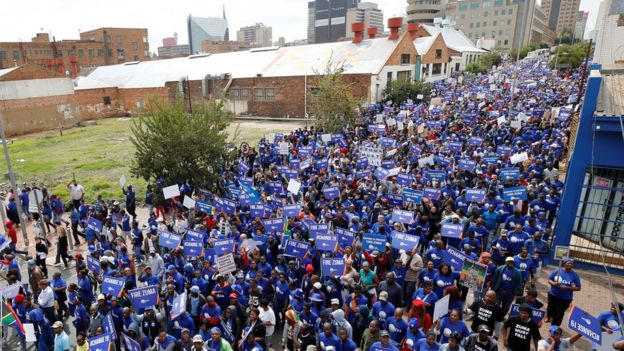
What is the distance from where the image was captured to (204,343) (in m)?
7.12

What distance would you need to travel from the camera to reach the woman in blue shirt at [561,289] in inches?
315

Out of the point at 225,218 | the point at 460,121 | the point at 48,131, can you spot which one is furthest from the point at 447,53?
the point at 225,218

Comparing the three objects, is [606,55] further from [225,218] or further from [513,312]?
[225,218]

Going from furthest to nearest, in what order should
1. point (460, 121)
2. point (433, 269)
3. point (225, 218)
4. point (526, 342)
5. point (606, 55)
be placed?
point (460, 121), point (606, 55), point (225, 218), point (433, 269), point (526, 342)

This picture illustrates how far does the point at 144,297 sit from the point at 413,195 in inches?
302

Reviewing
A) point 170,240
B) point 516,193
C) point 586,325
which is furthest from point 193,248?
point 516,193

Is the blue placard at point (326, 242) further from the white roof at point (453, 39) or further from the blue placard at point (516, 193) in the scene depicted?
the white roof at point (453, 39)

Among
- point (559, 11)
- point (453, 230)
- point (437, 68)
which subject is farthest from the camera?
point (559, 11)

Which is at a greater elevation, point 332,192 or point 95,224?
point 332,192

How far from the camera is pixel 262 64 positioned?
45.5 meters

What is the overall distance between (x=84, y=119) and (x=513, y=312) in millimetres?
49851

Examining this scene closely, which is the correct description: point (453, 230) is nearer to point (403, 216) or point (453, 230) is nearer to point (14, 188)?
point (403, 216)

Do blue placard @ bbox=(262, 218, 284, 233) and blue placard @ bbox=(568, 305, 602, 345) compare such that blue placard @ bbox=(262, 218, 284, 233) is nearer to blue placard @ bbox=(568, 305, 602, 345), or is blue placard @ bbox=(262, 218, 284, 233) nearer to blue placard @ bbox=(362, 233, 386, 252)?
blue placard @ bbox=(362, 233, 386, 252)

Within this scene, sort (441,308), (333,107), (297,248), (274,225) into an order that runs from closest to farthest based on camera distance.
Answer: (441,308), (297,248), (274,225), (333,107)
